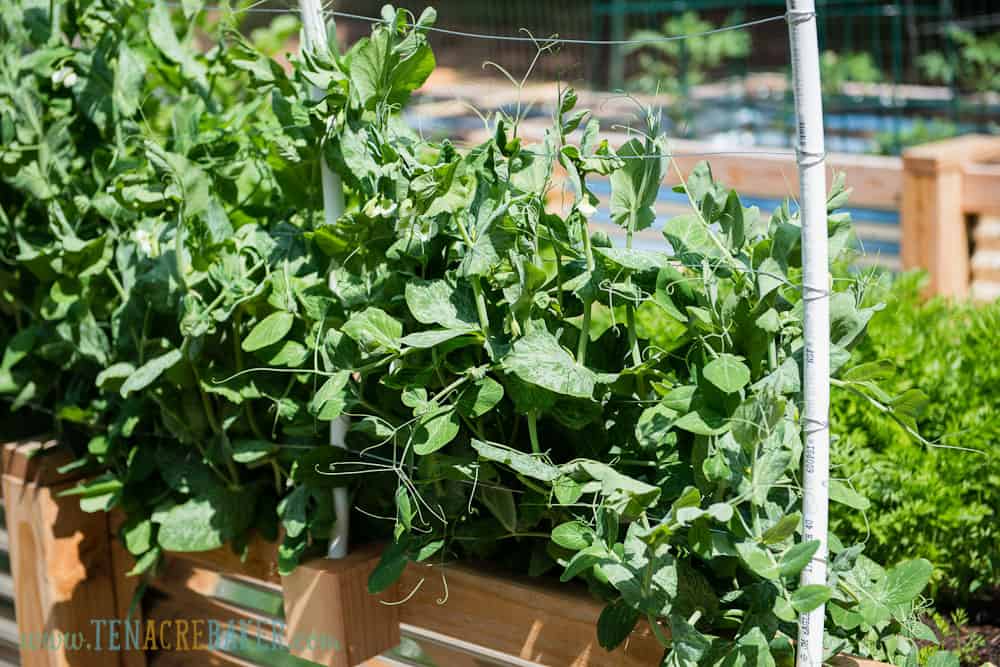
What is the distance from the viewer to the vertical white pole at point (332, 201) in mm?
1169

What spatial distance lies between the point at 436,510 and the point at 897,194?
10.4ft

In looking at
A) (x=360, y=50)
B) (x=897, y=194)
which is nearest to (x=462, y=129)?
(x=897, y=194)

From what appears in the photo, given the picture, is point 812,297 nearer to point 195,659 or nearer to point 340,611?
point 340,611

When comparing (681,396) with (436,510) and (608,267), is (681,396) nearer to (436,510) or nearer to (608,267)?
(608,267)

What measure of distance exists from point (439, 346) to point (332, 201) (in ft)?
0.93

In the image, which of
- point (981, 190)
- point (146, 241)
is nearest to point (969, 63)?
point (981, 190)

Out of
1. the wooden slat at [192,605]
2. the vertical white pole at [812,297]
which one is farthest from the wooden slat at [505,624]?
the wooden slat at [192,605]

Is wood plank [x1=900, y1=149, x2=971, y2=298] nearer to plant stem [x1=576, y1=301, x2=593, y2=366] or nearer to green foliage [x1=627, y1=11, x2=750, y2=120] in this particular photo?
plant stem [x1=576, y1=301, x2=593, y2=366]

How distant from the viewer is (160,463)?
56.2 inches

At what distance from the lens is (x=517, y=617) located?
1.12 m

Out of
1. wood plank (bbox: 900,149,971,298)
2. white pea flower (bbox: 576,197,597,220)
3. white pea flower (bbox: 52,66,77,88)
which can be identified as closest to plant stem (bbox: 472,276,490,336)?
white pea flower (bbox: 576,197,597,220)

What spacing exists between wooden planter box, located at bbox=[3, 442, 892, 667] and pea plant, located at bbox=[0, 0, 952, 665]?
0.05 metres

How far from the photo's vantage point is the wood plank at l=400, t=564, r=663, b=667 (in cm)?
106

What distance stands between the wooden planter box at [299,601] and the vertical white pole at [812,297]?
13cm
